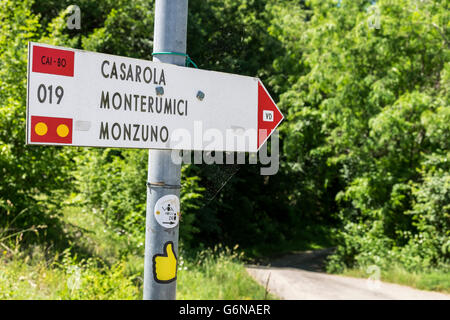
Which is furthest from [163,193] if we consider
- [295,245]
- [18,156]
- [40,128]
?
[295,245]

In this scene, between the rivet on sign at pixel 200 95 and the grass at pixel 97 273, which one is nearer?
the rivet on sign at pixel 200 95

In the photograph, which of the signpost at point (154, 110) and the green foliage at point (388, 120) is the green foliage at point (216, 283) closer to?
the signpost at point (154, 110)

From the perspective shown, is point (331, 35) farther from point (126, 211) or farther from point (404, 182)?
point (126, 211)

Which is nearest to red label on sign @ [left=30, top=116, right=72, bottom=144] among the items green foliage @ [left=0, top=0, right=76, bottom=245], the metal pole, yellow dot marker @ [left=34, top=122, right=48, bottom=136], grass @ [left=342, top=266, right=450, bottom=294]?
yellow dot marker @ [left=34, top=122, right=48, bottom=136]

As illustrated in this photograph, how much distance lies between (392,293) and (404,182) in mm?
3957

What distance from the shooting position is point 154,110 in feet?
6.56

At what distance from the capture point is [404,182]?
41.9 feet

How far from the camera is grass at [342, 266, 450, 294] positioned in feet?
32.8

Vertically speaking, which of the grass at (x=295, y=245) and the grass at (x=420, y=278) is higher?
the grass at (x=420, y=278)

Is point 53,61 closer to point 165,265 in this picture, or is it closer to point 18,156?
point 165,265

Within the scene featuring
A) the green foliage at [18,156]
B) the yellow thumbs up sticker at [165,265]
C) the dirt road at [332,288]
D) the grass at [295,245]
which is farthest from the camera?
the grass at [295,245]

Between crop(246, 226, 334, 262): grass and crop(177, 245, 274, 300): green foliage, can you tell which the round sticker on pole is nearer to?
crop(177, 245, 274, 300): green foliage

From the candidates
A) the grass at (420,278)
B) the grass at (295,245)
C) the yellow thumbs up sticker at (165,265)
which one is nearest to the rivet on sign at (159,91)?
the yellow thumbs up sticker at (165,265)

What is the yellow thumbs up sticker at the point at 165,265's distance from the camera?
6.55ft
